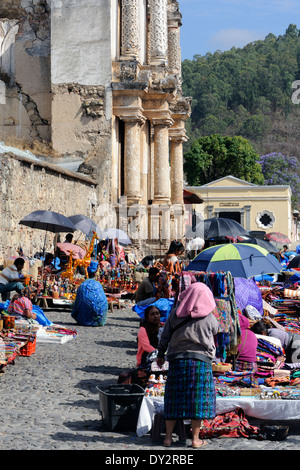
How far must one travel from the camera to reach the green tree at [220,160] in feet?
200

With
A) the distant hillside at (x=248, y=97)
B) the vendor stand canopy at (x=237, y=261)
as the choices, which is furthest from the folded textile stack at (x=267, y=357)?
the distant hillside at (x=248, y=97)

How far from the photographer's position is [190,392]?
20.9 ft

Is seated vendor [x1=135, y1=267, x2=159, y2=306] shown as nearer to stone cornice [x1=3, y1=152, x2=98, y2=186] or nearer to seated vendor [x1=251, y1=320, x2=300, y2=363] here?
seated vendor [x1=251, y1=320, x2=300, y2=363]

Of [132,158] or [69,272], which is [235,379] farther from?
[132,158]

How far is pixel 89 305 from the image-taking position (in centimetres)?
1347

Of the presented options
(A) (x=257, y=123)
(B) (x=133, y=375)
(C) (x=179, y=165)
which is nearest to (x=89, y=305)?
(B) (x=133, y=375)

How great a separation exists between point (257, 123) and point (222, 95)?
16370mm

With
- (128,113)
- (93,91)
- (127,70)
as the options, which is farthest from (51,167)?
(127,70)

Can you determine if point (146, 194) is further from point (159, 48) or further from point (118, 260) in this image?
point (118, 260)

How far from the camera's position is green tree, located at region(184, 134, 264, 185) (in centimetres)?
6081

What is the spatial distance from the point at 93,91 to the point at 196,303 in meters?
19.9

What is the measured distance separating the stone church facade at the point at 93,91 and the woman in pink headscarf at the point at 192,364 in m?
18.7

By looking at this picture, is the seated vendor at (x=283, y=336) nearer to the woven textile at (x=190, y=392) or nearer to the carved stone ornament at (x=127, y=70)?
the woven textile at (x=190, y=392)
